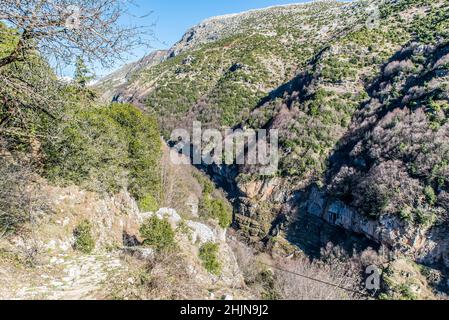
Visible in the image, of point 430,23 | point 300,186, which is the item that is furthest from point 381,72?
point 300,186

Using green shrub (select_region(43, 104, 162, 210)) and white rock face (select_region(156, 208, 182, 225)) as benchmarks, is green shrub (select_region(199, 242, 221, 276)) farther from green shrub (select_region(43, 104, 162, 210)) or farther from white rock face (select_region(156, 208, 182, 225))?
green shrub (select_region(43, 104, 162, 210))

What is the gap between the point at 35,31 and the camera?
321cm

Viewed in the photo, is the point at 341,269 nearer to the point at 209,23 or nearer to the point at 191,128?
the point at 191,128

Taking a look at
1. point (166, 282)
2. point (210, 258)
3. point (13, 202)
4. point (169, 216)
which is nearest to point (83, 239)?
point (13, 202)

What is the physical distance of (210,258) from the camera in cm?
1103

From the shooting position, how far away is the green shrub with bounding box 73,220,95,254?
658 cm

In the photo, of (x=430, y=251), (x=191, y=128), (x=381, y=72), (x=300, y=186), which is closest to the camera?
(x=430, y=251)

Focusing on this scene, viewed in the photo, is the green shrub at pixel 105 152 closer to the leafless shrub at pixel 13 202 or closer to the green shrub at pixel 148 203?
the green shrub at pixel 148 203

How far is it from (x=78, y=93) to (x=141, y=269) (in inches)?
135

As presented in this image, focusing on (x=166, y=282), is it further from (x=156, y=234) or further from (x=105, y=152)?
(x=105, y=152)

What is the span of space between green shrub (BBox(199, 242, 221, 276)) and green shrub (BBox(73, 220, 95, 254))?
4.84 metres

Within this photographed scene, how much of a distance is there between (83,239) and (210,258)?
18.3 feet

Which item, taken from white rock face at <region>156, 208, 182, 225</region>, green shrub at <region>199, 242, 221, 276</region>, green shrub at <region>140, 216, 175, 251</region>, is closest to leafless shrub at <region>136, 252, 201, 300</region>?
green shrub at <region>140, 216, 175, 251</region>

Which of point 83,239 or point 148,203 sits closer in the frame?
point 83,239
